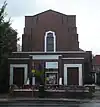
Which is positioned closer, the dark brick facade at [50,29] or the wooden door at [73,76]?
the wooden door at [73,76]

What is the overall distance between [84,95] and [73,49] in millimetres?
15200

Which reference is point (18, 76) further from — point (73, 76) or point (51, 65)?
point (73, 76)

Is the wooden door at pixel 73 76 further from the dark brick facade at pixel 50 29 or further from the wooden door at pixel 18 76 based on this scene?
the wooden door at pixel 18 76

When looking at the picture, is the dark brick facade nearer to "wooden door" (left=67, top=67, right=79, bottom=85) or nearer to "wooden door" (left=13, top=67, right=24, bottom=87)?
"wooden door" (left=13, top=67, right=24, bottom=87)

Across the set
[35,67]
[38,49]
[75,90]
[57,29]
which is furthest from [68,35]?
[75,90]

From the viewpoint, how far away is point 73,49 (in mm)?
50594

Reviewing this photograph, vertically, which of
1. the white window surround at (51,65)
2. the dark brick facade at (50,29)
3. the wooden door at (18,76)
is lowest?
the wooden door at (18,76)

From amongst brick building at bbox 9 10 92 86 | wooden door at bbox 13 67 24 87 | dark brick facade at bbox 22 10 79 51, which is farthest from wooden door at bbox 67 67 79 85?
wooden door at bbox 13 67 24 87

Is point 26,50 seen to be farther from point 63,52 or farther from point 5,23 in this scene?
point 5,23

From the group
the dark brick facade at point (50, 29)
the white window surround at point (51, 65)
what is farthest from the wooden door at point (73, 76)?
the dark brick facade at point (50, 29)

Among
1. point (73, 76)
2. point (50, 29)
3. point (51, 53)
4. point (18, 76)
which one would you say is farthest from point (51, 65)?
point (50, 29)

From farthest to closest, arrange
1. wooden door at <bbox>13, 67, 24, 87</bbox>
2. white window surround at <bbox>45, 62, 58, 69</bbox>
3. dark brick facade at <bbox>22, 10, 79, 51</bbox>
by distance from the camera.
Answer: dark brick facade at <bbox>22, 10, 79, 51</bbox>
wooden door at <bbox>13, 67, 24, 87</bbox>
white window surround at <bbox>45, 62, 58, 69</bbox>

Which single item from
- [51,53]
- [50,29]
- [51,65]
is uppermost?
[50,29]

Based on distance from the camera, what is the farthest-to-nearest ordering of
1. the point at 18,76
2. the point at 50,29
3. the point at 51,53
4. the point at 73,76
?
the point at 50,29, the point at 18,76, the point at 51,53, the point at 73,76
